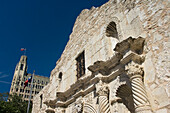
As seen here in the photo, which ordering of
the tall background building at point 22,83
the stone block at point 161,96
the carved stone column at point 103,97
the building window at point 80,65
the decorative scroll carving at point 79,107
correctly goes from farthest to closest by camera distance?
the tall background building at point 22,83 → the building window at point 80,65 → the decorative scroll carving at point 79,107 → the carved stone column at point 103,97 → the stone block at point 161,96

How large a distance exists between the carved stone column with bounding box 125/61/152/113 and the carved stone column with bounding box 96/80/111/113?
1.40 meters

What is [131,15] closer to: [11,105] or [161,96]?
[161,96]

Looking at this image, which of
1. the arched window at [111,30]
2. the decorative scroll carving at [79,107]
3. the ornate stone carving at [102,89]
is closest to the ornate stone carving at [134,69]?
the ornate stone carving at [102,89]

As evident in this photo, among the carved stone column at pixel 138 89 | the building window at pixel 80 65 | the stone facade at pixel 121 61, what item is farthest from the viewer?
the building window at pixel 80 65

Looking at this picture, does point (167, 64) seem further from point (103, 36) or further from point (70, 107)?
point (70, 107)

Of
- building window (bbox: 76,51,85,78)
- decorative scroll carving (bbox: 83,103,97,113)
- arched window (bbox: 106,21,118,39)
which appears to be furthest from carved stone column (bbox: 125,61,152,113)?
building window (bbox: 76,51,85,78)

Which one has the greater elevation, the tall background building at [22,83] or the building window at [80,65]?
the tall background building at [22,83]

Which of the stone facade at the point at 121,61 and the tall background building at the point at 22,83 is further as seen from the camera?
the tall background building at the point at 22,83

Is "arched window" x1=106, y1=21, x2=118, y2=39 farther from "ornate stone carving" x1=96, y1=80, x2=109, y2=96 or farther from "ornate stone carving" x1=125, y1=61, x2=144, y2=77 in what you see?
"ornate stone carving" x1=125, y1=61, x2=144, y2=77

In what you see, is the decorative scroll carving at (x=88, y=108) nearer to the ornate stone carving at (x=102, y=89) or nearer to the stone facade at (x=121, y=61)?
the stone facade at (x=121, y=61)

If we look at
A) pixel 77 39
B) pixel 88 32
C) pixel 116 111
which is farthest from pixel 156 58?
pixel 77 39

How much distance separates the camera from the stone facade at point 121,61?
14.6 ft

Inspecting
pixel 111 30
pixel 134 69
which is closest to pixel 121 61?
pixel 134 69

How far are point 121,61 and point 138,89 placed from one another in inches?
50.1
